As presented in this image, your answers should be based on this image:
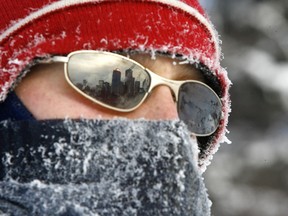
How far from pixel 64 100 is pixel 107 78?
126 millimetres

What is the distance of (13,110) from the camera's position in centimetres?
225

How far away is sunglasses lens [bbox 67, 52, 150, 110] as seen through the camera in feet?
7.38

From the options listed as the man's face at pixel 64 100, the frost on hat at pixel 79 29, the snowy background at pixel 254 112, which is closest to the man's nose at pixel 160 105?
the man's face at pixel 64 100

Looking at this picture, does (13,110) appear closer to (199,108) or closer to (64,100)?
(64,100)

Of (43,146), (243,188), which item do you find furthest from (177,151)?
(243,188)

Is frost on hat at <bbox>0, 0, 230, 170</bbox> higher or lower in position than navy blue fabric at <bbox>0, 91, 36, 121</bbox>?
higher

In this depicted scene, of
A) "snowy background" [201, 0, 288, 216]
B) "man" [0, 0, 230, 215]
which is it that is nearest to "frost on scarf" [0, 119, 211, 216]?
"man" [0, 0, 230, 215]

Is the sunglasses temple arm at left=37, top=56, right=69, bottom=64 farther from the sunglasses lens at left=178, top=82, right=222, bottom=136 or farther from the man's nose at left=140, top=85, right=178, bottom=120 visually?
the sunglasses lens at left=178, top=82, right=222, bottom=136

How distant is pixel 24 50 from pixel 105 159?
373mm

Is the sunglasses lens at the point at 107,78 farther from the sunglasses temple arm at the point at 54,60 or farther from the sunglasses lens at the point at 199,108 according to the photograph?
the sunglasses lens at the point at 199,108

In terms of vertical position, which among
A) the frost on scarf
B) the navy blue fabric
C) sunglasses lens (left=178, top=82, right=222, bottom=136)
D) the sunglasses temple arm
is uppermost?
the sunglasses temple arm

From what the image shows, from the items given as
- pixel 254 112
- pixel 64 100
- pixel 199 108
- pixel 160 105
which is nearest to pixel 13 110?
pixel 64 100

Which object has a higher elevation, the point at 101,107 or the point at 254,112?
the point at 101,107

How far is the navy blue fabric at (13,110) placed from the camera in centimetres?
224
